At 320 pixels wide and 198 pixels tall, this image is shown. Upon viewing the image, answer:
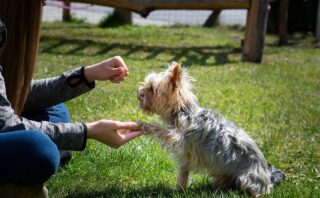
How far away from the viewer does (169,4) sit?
452 inches

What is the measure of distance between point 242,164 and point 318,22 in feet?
42.5

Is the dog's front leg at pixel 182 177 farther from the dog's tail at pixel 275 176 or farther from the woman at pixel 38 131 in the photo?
the dog's tail at pixel 275 176

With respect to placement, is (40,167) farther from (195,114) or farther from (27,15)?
(195,114)

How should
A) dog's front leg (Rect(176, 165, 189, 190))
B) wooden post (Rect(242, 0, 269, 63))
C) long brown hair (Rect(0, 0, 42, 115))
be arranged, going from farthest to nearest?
wooden post (Rect(242, 0, 269, 63)), dog's front leg (Rect(176, 165, 189, 190)), long brown hair (Rect(0, 0, 42, 115))

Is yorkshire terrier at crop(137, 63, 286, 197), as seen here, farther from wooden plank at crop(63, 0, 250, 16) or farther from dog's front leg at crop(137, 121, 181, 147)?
wooden plank at crop(63, 0, 250, 16)

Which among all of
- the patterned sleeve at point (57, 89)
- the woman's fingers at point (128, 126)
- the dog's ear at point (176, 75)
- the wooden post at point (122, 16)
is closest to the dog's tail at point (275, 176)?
the dog's ear at point (176, 75)

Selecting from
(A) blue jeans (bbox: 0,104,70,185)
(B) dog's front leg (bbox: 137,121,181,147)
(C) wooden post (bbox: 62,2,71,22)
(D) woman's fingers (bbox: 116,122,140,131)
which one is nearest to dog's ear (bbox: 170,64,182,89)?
(B) dog's front leg (bbox: 137,121,181,147)

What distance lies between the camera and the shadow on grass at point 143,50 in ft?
35.9

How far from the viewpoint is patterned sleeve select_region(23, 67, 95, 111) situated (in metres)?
4.12

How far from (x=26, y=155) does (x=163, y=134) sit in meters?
1.43

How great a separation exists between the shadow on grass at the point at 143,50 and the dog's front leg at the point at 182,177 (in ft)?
20.2

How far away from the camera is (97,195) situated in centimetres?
391

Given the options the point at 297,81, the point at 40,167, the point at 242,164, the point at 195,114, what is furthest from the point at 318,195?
the point at 297,81

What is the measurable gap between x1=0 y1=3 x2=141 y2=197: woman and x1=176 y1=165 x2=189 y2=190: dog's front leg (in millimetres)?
526
